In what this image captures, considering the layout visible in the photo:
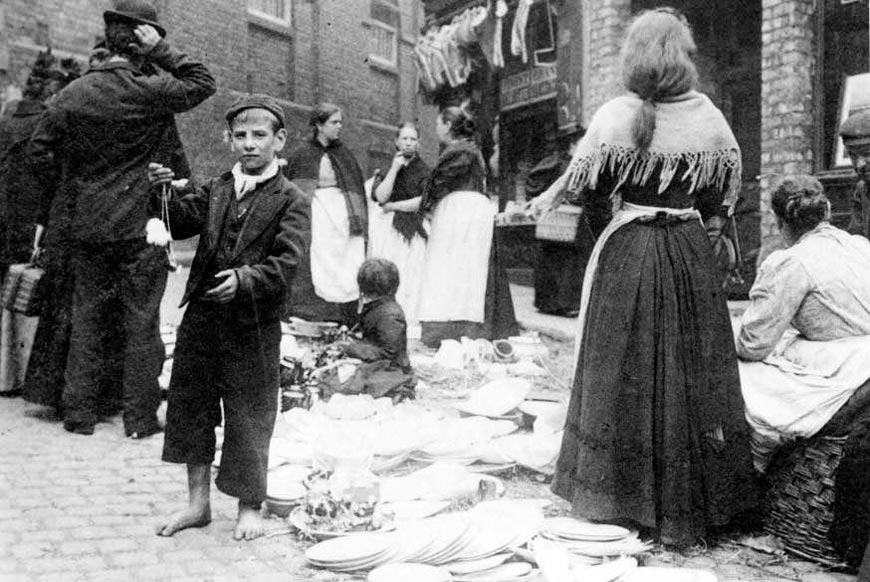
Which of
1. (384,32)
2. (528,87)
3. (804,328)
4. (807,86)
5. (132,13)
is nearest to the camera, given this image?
(804,328)

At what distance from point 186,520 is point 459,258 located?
459cm

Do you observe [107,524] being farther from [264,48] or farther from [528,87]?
[528,87]

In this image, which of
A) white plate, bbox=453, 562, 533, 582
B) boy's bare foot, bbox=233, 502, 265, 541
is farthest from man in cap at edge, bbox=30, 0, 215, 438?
white plate, bbox=453, 562, 533, 582

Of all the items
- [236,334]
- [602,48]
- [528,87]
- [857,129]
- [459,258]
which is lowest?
[236,334]

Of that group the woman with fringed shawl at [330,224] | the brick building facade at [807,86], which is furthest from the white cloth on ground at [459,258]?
the brick building facade at [807,86]

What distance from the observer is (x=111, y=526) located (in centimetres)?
331

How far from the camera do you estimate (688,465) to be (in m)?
3.25

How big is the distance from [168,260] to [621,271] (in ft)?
8.71

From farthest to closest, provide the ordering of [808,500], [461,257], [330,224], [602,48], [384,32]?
[384,32] < [602,48] < [330,224] < [461,257] < [808,500]

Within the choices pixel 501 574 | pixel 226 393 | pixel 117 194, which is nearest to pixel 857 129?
pixel 501 574

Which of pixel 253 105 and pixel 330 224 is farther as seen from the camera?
pixel 330 224

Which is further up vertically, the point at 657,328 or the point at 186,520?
the point at 657,328

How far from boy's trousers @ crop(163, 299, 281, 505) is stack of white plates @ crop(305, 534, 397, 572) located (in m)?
0.42

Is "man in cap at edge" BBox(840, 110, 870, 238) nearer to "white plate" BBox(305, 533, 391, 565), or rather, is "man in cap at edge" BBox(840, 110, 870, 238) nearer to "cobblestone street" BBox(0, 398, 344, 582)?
"white plate" BBox(305, 533, 391, 565)
